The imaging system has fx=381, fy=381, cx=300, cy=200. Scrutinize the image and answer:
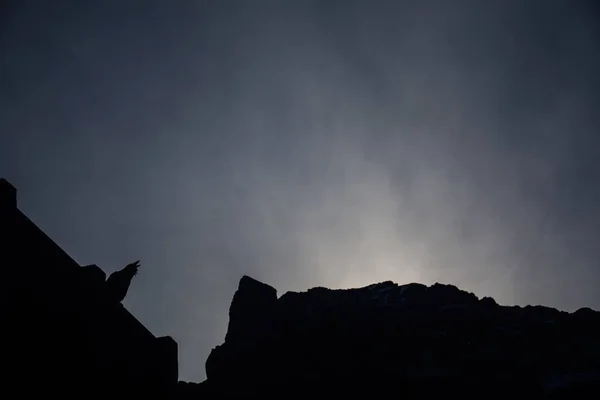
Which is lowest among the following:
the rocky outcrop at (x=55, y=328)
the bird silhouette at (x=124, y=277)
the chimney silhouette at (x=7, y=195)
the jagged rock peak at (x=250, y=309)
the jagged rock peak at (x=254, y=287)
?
the rocky outcrop at (x=55, y=328)

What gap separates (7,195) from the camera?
316 inches

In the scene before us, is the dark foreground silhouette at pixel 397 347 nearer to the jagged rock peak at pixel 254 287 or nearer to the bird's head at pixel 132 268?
the jagged rock peak at pixel 254 287

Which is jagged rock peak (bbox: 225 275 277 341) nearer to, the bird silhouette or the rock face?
the rock face

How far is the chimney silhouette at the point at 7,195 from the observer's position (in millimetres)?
7887

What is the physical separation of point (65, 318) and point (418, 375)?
46.4 metres

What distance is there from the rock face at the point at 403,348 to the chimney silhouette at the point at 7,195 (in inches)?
1652

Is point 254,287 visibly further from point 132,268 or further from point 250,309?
point 132,268

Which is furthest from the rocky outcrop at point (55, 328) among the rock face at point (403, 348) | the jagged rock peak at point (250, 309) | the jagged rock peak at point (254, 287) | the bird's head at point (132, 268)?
the jagged rock peak at point (254, 287)

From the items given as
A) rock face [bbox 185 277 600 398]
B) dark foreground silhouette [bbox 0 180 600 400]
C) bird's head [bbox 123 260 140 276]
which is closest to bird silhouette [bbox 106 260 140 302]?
bird's head [bbox 123 260 140 276]

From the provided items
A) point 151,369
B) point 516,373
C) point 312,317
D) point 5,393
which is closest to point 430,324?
point 516,373

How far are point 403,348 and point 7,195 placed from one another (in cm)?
4989

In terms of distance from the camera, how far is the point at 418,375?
4612 cm

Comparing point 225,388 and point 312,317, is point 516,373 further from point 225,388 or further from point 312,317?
point 225,388

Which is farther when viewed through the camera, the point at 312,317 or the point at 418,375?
the point at 312,317
